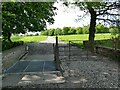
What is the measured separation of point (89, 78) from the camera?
10055 millimetres

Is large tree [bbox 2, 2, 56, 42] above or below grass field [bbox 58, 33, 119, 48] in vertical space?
above

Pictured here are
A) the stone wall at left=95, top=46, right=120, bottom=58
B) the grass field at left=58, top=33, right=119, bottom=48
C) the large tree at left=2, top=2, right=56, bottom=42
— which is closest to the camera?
the large tree at left=2, top=2, right=56, bottom=42

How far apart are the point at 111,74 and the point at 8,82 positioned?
14.2 ft

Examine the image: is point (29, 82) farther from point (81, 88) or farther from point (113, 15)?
point (113, 15)

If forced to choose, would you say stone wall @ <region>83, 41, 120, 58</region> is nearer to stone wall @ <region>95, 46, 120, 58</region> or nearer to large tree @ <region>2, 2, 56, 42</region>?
stone wall @ <region>95, 46, 120, 58</region>

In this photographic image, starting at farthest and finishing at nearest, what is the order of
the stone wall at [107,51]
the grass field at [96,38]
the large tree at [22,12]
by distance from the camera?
the grass field at [96,38], the stone wall at [107,51], the large tree at [22,12]

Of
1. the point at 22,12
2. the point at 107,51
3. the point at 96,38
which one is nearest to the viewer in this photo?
the point at 22,12

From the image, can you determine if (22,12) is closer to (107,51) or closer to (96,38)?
(107,51)

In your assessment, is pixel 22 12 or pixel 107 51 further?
pixel 107 51

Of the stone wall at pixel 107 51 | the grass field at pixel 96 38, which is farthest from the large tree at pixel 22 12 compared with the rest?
the stone wall at pixel 107 51

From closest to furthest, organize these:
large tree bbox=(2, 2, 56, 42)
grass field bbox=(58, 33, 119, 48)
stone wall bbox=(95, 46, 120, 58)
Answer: large tree bbox=(2, 2, 56, 42) → stone wall bbox=(95, 46, 120, 58) → grass field bbox=(58, 33, 119, 48)

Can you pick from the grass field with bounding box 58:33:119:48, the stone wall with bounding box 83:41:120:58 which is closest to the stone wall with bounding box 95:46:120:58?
the stone wall with bounding box 83:41:120:58

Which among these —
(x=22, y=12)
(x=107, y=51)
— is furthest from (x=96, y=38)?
(x=22, y=12)

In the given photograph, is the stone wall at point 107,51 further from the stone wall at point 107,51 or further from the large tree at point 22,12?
the large tree at point 22,12
